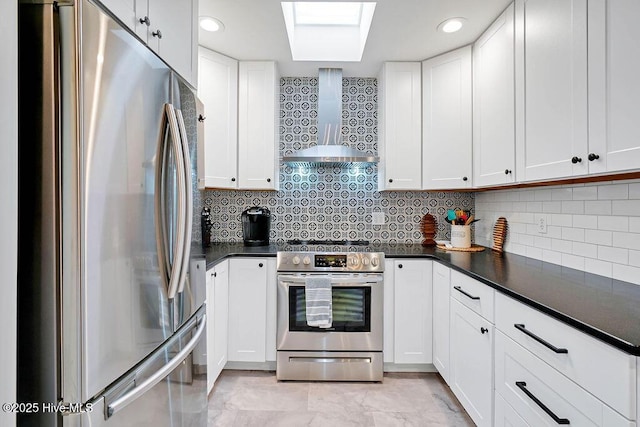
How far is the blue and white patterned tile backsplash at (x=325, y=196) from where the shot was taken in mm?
3055

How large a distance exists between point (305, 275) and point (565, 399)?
161 cm

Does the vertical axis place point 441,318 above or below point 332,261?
below

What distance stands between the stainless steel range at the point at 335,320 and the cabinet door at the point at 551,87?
3.82ft

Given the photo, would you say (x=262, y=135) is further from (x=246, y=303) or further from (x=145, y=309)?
(x=145, y=309)

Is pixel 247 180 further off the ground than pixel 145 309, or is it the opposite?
pixel 247 180

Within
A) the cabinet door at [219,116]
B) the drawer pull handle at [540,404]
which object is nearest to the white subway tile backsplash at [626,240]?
the drawer pull handle at [540,404]

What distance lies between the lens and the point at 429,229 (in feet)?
9.64

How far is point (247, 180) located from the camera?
2729 millimetres

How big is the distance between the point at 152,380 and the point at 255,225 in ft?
5.84

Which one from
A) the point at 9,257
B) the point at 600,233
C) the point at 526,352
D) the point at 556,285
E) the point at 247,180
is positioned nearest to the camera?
the point at 9,257

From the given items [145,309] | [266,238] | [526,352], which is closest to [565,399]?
[526,352]

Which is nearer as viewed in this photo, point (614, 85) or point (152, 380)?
point (152, 380)

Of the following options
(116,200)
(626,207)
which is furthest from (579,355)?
(116,200)

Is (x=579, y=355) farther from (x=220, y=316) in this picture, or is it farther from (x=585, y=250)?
(x=220, y=316)
